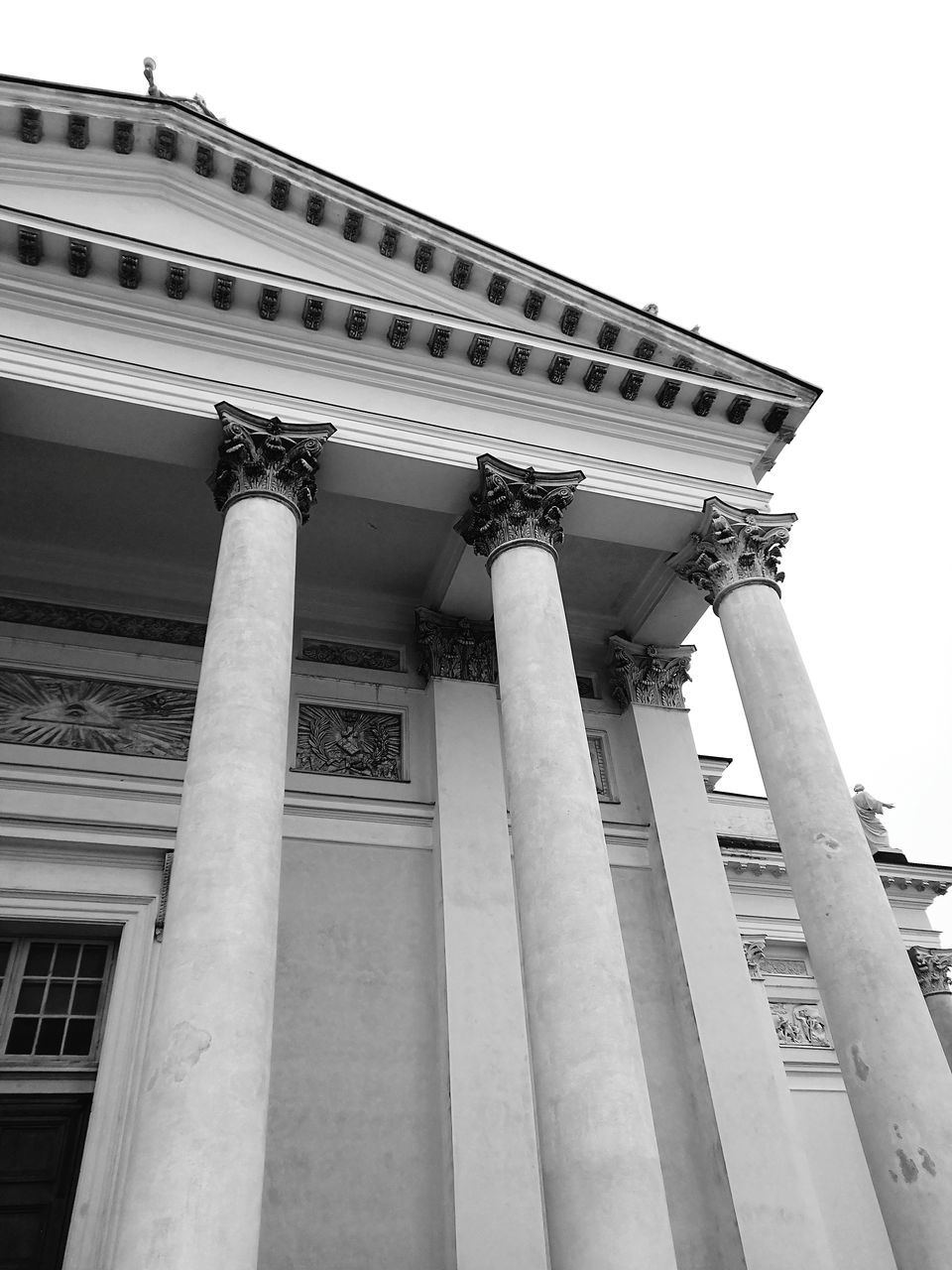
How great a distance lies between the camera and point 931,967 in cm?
1455

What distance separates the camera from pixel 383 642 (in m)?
10.6

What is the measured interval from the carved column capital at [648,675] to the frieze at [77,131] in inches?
292

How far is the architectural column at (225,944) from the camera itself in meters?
4.27

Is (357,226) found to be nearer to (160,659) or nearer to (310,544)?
(310,544)

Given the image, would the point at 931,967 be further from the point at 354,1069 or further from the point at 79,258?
the point at 79,258

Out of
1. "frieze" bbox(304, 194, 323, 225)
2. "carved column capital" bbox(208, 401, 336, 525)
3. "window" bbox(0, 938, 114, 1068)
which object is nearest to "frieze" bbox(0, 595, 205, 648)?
"carved column capital" bbox(208, 401, 336, 525)

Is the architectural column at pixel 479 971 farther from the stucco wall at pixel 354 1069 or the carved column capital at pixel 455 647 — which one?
the stucco wall at pixel 354 1069

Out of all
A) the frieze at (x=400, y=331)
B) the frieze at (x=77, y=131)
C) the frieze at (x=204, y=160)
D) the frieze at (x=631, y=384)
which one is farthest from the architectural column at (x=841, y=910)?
the frieze at (x=77, y=131)

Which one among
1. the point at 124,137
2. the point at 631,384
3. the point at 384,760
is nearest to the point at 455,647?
the point at 384,760

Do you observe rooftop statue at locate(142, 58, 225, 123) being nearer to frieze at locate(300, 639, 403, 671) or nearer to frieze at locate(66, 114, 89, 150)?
frieze at locate(66, 114, 89, 150)

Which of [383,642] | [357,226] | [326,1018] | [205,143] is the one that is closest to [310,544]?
[383,642]

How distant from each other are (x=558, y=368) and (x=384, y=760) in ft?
13.9

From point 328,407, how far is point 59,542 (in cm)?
352

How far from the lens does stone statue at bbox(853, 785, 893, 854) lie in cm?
1702
